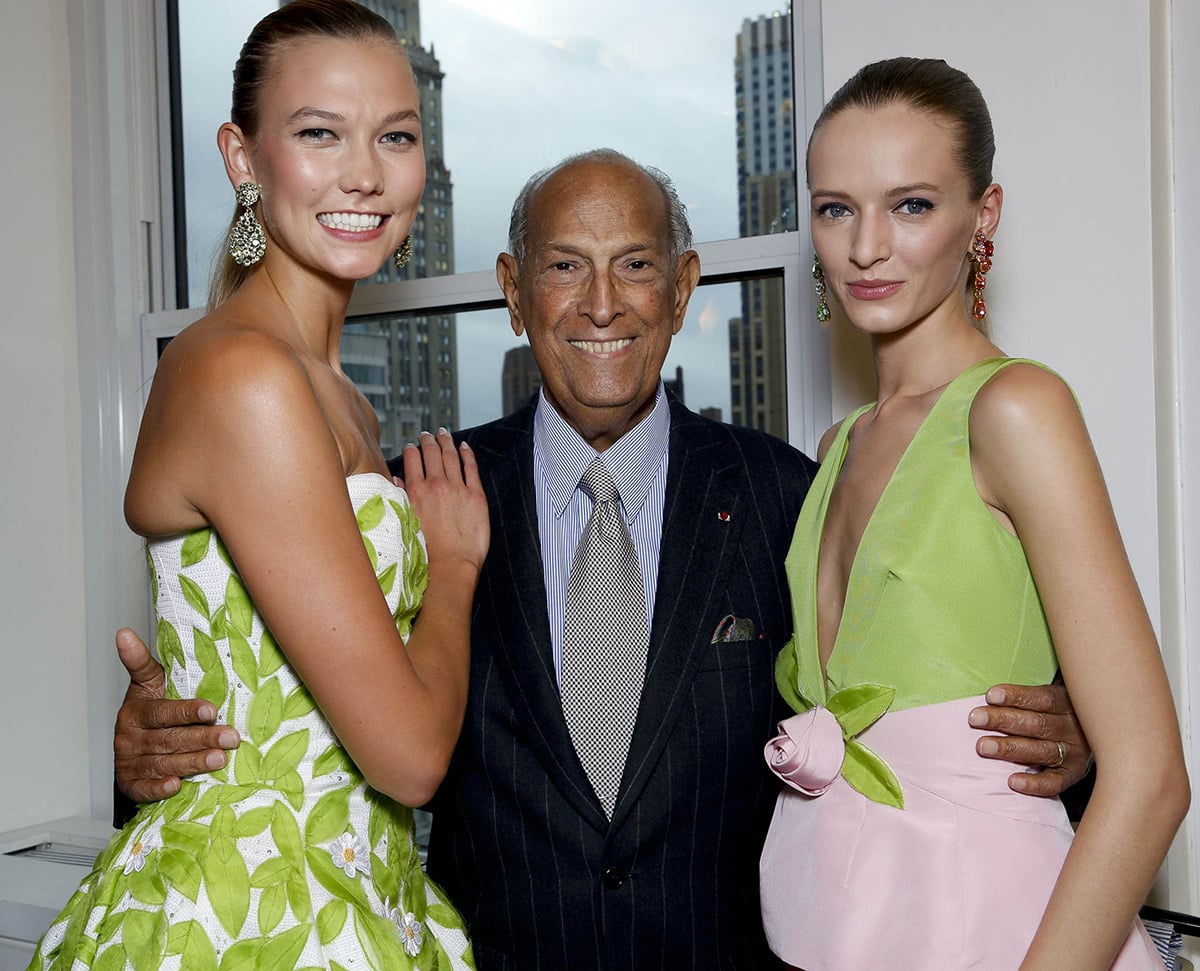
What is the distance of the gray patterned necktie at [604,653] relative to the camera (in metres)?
A: 1.66

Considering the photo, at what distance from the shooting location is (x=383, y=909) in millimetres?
1373

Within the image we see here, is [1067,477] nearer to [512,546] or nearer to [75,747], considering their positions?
[512,546]

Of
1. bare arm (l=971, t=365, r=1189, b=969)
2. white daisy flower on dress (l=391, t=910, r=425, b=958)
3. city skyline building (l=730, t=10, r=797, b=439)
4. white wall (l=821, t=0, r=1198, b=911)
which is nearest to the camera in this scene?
bare arm (l=971, t=365, r=1189, b=969)

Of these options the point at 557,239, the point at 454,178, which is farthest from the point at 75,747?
the point at 557,239

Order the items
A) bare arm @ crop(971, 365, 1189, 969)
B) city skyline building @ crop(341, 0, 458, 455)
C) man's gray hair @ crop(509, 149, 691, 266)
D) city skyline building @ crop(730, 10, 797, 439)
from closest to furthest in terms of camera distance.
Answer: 1. bare arm @ crop(971, 365, 1189, 969)
2. man's gray hair @ crop(509, 149, 691, 266)
3. city skyline building @ crop(730, 10, 797, 439)
4. city skyline building @ crop(341, 0, 458, 455)

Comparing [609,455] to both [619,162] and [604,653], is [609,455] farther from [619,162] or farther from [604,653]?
[619,162]

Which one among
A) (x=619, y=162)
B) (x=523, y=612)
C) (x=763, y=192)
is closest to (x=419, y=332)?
(x=763, y=192)

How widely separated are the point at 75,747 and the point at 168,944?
1.91 meters

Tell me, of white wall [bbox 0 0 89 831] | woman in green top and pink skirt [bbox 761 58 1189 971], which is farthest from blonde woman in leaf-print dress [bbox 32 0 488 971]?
white wall [bbox 0 0 89 831]

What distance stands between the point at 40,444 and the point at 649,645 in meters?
1.91

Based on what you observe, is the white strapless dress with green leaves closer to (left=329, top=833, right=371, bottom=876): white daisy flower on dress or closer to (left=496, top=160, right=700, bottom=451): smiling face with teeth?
(left=329, top=833, right=371, bottom=876): white daisy flower on dress

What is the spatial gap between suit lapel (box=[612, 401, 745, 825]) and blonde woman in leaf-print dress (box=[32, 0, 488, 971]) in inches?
12.1

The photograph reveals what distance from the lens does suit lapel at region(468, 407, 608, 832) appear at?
163 centimetres

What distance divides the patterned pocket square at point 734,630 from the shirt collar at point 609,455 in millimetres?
252
